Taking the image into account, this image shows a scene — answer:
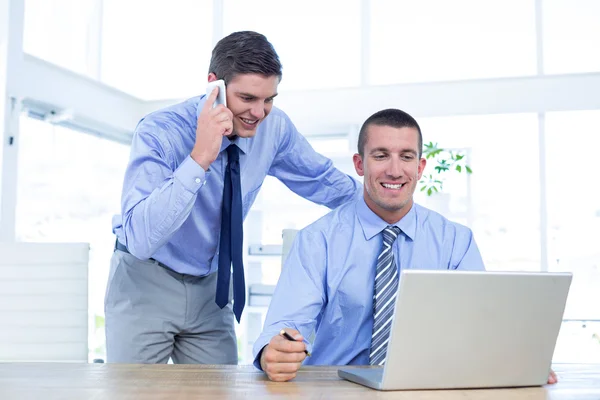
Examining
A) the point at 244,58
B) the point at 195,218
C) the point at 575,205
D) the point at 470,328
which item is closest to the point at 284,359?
the point at 470,328

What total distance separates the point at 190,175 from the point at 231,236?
1.16 feet

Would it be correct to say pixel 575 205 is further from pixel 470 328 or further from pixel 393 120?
pixel 470 328

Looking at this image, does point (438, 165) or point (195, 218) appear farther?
point (438, 165)

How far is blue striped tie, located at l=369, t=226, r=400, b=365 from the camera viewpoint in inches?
68.7

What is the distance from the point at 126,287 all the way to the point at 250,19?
3769mm

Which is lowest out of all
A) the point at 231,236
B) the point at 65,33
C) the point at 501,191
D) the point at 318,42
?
the point at 231,236

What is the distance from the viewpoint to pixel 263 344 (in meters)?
1.59

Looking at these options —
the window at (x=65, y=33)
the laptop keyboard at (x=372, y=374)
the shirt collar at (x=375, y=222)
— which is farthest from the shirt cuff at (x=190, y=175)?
the window at (x=65, y=33)

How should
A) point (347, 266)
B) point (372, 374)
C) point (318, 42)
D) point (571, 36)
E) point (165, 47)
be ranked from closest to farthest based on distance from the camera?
1. point (372, 374)
2. point (347, 266)
3. point (571, 36)
4. point (318, 42)
5. point (165, 47)

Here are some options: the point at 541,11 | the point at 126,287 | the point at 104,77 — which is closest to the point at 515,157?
the point at 541,11

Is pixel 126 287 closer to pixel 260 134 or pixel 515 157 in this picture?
pixel 260 134

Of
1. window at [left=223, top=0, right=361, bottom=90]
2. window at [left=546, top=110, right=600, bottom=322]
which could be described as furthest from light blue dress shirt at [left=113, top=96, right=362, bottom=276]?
window at [left=223, top=0, right=361, bottom=90]

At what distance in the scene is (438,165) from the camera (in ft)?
16.3

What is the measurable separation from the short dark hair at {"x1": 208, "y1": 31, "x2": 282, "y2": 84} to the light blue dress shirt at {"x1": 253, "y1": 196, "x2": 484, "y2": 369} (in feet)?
1.54
